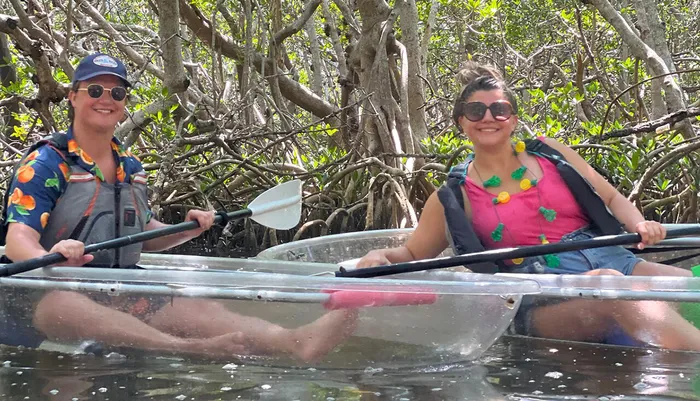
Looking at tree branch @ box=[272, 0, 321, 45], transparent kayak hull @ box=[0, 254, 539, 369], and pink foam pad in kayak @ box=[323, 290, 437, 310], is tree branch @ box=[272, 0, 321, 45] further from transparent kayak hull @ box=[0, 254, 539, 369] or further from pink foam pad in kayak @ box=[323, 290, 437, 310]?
pink foam pad in kayak @ box=[323, 290, 437, 310]

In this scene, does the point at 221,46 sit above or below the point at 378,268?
above

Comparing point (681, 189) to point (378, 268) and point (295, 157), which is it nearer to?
point (295, 157)

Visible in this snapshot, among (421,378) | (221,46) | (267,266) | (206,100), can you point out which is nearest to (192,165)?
(206,100)

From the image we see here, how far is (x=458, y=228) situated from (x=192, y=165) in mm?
4000

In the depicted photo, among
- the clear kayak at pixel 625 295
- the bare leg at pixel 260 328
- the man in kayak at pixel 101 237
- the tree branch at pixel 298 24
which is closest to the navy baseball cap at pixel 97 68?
the man in kayak at pixel 101 237

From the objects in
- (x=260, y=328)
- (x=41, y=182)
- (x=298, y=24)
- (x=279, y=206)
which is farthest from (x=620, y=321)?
(x=298, y=24)

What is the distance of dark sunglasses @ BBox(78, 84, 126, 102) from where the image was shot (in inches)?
112

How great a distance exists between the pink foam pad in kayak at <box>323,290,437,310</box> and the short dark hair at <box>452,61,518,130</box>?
81 centimetres

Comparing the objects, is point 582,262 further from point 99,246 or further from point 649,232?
point 99,246

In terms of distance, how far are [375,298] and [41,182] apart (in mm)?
1143

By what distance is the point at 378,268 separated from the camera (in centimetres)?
270

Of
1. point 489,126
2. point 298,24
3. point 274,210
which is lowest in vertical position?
point 274,210

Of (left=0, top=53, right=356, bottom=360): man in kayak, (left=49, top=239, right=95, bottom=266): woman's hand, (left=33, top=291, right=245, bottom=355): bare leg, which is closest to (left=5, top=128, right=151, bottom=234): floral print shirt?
(left=0, top=53, right=356, bottom=360): man in kayak

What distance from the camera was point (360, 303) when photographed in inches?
94.5
